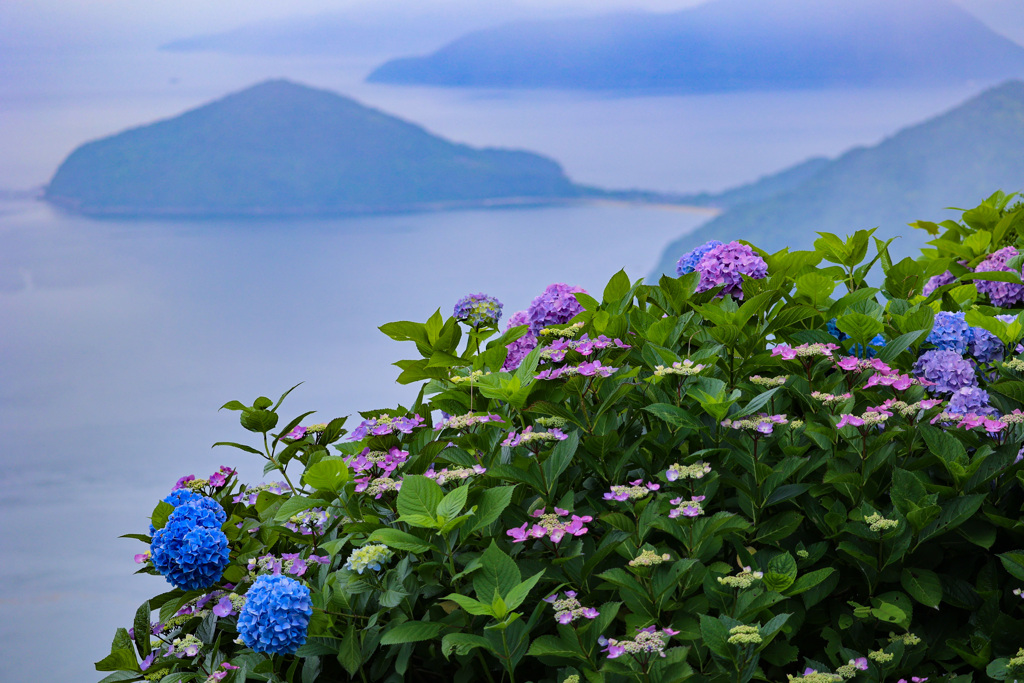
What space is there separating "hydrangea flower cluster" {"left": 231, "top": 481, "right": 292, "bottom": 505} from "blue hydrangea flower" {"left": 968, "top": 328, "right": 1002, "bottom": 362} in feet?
5.11

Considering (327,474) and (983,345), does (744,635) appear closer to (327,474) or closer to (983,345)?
(327,474)

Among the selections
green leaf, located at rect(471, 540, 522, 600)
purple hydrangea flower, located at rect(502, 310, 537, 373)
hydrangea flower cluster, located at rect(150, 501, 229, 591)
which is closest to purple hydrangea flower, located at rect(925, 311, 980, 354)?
purple hydrangea flower, located at rect(502, 310, 537, 373)

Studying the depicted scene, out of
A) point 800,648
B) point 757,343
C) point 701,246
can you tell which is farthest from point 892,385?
point 701,246

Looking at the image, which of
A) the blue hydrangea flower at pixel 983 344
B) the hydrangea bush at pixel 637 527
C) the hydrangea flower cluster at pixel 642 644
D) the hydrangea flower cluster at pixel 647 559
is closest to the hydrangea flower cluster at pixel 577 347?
the hydrangea bush at pixel 637 527

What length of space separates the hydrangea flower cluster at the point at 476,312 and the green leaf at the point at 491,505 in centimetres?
73

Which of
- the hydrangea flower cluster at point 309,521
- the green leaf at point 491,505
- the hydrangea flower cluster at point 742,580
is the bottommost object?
the hydrangea flower cluster at point 309,521

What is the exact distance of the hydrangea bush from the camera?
51.4 inches

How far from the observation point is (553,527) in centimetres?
134

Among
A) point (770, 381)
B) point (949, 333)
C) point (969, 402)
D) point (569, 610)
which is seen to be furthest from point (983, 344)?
point (569, 610)

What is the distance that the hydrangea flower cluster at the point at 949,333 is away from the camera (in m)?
1.83

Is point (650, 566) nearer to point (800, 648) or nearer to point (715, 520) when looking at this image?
point (715, 520)

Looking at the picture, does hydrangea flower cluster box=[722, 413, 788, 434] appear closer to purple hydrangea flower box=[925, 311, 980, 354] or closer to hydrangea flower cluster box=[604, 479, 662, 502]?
hydrangea flower cluster box=[604, 479, 662, 502]

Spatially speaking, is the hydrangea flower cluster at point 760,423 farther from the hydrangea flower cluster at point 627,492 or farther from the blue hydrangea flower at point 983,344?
the blue hydrangea flower at point 983,344

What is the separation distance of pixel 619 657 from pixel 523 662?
257mm
